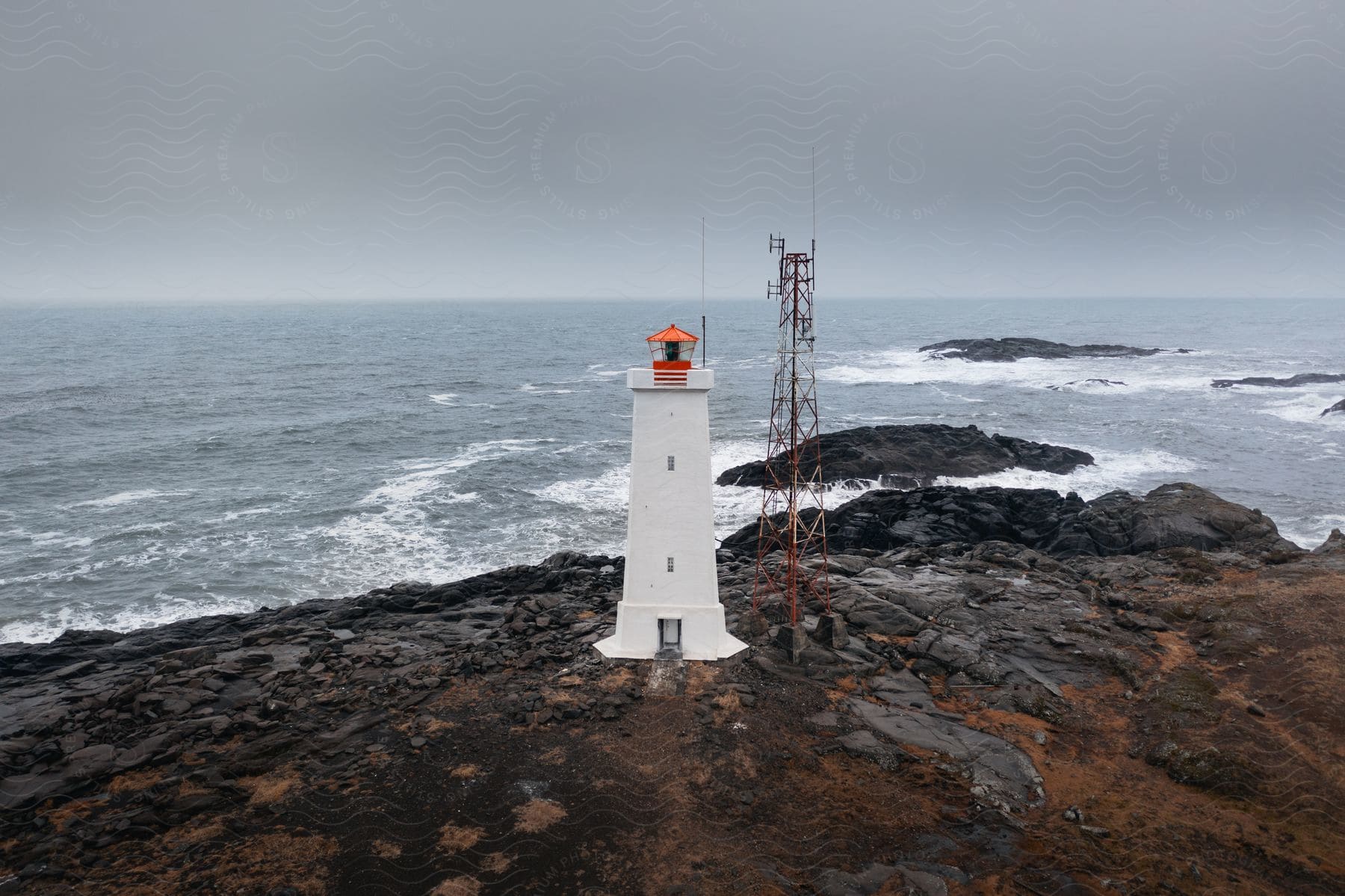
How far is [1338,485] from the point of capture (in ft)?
128

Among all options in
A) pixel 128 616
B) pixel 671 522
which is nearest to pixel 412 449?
pixel 128 616

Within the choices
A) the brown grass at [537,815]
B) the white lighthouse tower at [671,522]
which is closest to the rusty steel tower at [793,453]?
the white lighthouse tower at [671,522]

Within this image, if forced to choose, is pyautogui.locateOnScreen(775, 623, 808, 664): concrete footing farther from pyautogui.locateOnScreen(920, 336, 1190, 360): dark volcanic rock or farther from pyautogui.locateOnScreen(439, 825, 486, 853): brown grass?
pyautogui.locateOnScreen(920, 336, 1190, 360): dark volcanic rock

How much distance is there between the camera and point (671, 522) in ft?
57.6

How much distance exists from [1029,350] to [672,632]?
9241 centimetres

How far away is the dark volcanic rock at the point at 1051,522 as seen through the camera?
2811 centimetres

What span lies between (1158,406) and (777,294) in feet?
188

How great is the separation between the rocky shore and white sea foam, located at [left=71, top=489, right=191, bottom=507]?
18.4 meters

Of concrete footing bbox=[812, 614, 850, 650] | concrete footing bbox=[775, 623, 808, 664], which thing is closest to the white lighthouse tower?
concrete footing bbox=[775, 623, 808, 664]

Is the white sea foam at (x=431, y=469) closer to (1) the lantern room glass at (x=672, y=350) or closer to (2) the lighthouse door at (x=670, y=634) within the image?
(2) the lighthouse door at (x=670, y=634)

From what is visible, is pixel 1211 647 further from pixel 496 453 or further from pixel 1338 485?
pixel 496 453

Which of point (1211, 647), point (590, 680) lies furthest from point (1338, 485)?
point (590, 680)

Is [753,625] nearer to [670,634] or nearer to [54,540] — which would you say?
[670,634]

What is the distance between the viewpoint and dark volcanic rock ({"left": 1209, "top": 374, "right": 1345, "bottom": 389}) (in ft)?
226
